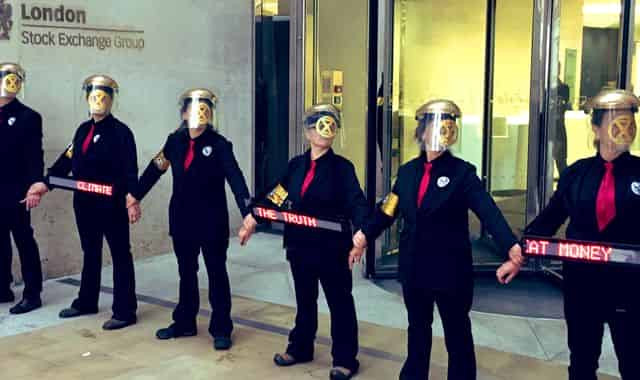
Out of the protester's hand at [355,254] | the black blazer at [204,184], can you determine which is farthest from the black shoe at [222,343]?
the protester's hand at [355,254]

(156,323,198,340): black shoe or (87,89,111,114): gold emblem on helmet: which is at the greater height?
(87,89,111,114): gold emblem on helmet

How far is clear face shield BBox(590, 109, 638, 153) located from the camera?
4012mm

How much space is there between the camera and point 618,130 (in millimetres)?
4012

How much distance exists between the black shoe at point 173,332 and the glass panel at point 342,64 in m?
2.24

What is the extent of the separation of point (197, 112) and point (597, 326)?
286 cm

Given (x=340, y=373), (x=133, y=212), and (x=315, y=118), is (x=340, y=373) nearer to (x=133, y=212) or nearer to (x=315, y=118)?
(x=315, y=118)

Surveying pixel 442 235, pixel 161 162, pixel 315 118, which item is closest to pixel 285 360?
pixel 442 235

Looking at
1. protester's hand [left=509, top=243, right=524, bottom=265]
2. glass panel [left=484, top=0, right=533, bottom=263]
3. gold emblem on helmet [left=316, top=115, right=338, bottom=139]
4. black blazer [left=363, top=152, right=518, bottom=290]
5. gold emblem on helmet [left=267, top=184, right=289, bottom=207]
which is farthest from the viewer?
glass panel [left=484, top=0, right=533, bottom=263]

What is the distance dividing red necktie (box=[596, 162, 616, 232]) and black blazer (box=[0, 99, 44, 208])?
4238 mm

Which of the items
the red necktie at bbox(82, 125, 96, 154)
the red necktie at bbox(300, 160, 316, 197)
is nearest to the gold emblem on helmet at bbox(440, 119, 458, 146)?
the red necktie at bbox(300, 160, 316, 197)

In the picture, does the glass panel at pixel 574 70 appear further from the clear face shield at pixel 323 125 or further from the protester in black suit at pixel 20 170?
the protester in black suit at pixel 20 170

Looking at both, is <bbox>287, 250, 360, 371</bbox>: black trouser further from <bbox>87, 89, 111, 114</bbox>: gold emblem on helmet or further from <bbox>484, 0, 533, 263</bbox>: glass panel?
<bbox>484, 0, 533, 263</bbox>: glass panel

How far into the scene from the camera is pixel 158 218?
8.40 m

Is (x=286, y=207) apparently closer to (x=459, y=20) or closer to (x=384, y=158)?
(x=384, y=158)
